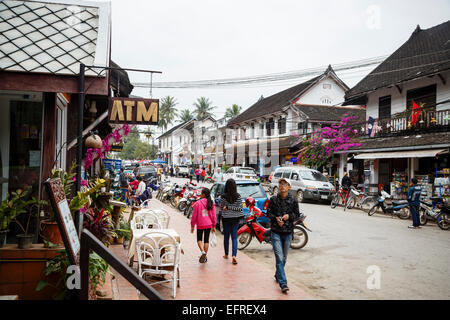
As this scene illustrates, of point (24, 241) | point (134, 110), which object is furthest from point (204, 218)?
point (24, 241)

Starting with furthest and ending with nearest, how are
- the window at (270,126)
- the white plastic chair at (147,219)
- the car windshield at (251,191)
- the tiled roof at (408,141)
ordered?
the window at (270,126) → the tiled roof at (408,141) → the car windshield at (251,191) → the white plastic chair at (147,219)

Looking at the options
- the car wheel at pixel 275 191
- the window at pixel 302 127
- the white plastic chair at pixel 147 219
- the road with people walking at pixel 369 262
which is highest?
the window at pixel 302 127

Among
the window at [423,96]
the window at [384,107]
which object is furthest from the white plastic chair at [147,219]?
the window at [384,107]

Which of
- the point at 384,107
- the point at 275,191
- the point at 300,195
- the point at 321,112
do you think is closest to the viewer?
the point at 300,195

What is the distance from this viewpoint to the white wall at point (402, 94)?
17114 millimetres

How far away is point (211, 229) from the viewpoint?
7.40 m

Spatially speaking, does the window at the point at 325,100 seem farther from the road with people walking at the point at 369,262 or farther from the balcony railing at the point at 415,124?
the road with people walking at the point at 369,262

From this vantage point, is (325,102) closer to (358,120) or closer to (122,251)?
(358,120)

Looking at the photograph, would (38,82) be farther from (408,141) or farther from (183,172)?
(183,172)

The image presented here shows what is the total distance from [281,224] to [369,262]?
3.05 meters

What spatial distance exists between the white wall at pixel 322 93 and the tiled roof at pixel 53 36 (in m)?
30.6

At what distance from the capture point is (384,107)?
70.7ft

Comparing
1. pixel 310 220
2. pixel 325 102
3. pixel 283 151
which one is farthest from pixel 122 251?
pixel 325 102

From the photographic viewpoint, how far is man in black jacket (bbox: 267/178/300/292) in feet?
19.0
